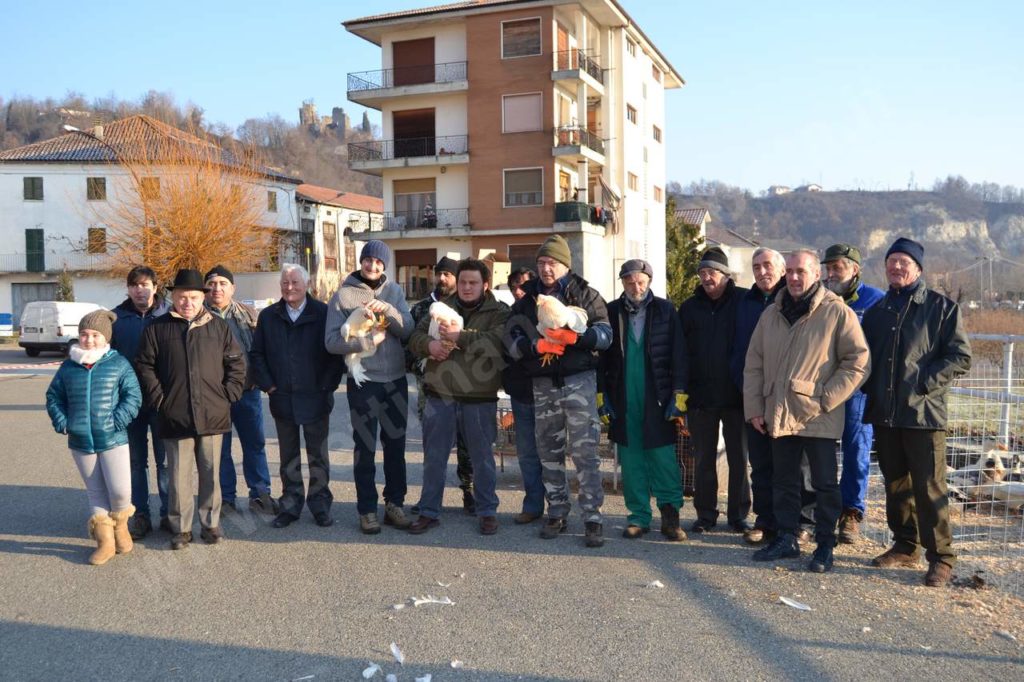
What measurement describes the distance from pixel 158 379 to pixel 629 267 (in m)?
3.72

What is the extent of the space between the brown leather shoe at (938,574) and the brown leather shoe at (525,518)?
2925 mm

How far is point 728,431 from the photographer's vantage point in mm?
6516

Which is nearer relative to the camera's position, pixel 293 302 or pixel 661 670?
pixel 661 670

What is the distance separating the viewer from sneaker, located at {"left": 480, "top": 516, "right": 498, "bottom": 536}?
637cm

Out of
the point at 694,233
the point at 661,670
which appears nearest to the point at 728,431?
the point at 661,670

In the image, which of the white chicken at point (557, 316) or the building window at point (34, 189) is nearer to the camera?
the white chicken at point (557, 316)

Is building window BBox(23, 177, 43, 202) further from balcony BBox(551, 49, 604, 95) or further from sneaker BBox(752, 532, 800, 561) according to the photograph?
sneaker BBox(752, 532, 800, 561)

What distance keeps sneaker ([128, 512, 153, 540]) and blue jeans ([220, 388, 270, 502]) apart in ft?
2.43

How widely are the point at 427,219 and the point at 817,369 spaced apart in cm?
3354

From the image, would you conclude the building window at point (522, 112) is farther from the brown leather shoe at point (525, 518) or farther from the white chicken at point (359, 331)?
the brown leather shoe at point (525, 518)

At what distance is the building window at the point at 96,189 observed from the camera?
49312 millimetres

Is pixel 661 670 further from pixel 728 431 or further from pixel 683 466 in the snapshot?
pixel 683 466

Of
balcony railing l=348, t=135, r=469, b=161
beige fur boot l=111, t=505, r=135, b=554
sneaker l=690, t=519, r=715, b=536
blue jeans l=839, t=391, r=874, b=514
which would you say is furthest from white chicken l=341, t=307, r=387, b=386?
balcony railing l=348, t=135, r=469, b=161

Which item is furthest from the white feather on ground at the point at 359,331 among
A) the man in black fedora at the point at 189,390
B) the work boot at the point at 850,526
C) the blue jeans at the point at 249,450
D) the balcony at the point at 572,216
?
the balcony at the point at 572,216
